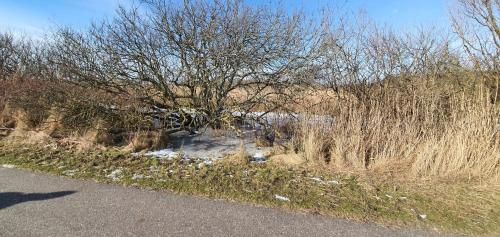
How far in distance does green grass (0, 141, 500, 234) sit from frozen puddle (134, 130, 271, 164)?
61 centimetres

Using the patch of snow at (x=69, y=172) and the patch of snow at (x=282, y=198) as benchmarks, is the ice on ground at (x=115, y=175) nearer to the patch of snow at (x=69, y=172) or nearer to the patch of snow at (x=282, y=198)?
the patch of snow at (x=69, y=172)

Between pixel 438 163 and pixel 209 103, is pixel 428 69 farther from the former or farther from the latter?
pixel 209 103

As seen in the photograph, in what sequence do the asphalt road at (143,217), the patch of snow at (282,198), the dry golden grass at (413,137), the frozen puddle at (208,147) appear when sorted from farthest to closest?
the frozen puddle at (208,147), the dry golden grass at (413,137), the patch of snow at (282,198), the asphalt road at (143,217)

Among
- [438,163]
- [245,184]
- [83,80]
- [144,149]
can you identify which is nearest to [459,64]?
[438,163]

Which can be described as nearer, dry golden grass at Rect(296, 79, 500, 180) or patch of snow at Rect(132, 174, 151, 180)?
patch of snow at Rect(132, 174, 151, 180)

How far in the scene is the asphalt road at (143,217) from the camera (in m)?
3.86

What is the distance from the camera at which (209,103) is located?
9469mm

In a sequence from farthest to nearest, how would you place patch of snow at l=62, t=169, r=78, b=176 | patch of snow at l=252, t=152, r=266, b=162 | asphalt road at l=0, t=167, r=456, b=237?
patch of snow at l=252, t=152, r=266, b=162 → patch of snow at l=62, t=169, r=78, b=176 → asphalt road at l=0, t=167, r=456, b=237

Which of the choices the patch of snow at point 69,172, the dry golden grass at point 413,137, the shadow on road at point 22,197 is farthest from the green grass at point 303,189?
the shadow on road at point 22,197

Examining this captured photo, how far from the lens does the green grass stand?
14.6 feet

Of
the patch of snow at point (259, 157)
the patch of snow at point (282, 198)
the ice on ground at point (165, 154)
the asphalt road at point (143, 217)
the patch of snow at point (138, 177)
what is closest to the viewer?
the asphalt road at point (143, 217)

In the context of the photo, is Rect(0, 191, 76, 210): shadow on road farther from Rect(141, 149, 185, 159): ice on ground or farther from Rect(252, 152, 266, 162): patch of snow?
Rect(252, 152, 266, 162): patch of snow

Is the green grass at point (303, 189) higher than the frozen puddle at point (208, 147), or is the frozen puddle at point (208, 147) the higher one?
the frozen puddle at point (208, 147)

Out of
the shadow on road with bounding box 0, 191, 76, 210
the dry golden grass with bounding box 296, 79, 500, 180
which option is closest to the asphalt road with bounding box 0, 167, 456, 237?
the shadow on road with bounding box 0, 191, 76, 210
